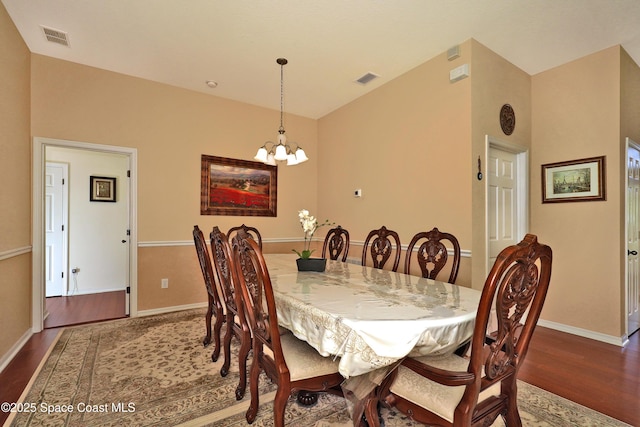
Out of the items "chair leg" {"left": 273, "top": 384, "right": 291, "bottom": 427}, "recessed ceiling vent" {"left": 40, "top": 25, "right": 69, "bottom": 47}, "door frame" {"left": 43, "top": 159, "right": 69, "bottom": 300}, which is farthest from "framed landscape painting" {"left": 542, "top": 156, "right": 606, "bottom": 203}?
"door frame" {"left": 43, "top": 159, "right": 69, "bottom": 300}

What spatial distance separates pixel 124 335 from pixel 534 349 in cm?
396

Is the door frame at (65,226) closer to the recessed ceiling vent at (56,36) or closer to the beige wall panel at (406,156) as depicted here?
the recessed ceiling vent at (56,36)

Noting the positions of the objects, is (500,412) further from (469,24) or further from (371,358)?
(469,24)

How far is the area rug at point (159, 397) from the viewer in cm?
175

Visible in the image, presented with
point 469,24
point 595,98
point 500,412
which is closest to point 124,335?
point 500,412

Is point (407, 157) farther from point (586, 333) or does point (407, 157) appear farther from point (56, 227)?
point (56, 227)

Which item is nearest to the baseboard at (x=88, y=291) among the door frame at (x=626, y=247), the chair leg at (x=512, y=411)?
the chair leg at (x=512, y=411)

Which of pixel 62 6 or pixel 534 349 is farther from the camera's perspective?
pixel 534 349

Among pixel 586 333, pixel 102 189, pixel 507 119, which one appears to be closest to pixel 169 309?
pixel 102 189

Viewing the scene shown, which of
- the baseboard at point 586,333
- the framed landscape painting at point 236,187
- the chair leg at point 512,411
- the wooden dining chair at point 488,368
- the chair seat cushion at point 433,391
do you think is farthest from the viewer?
the framed landscape painting at point 236,187

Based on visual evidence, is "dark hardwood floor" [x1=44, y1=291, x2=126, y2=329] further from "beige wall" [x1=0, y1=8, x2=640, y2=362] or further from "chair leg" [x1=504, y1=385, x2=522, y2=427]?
"chair leg" [x1=504, y1=385, x2=522, y2=427]

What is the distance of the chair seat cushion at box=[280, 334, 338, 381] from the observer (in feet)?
4.79

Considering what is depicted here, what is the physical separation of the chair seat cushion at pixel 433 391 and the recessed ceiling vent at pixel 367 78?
125 inches

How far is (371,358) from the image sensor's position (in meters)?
1.23
